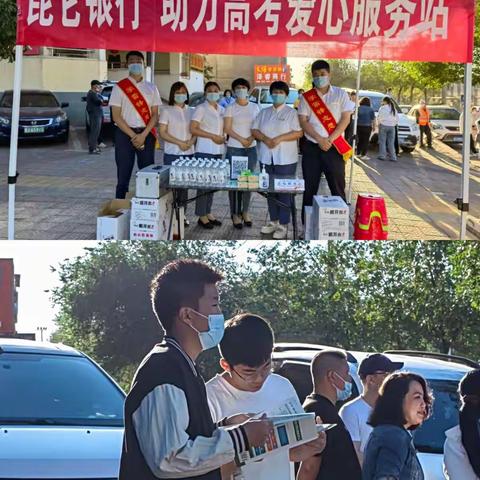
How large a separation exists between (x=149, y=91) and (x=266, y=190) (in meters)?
1.66

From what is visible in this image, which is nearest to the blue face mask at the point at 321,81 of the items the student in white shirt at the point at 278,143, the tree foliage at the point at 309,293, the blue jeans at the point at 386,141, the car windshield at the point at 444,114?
the student in white shirt at the point at 278,143

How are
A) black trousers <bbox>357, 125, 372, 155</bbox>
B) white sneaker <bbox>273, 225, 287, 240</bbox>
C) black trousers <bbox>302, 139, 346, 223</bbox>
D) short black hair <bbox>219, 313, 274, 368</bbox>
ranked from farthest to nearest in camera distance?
black trousers <bbox>357, 125, 372, 155</bbox>, black trousers <bbox>302, 139, 346, 223</bbox>, white sneaker <bbox>273, 225, 287, 240</bbox>, short black hair <bbox>219, 313, 274, 368</bbox>

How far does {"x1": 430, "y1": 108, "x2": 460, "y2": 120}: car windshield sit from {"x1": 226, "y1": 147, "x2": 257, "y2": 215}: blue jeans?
1589 cm

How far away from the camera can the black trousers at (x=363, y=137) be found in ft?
51.1

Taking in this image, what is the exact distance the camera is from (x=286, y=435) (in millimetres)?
3375

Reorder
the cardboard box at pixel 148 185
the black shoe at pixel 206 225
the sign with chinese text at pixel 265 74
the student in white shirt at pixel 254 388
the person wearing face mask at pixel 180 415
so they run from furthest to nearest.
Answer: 1. the sign with chinese text at pixel 265 74
2. the black shoe at pixel 206 225
3. the cardboard box at pixel 148 185
4. the student in white shirt at pixel 254 388
5. the person wearing face mask at pixel 180 415

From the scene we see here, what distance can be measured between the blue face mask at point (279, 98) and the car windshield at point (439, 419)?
12.5 feet

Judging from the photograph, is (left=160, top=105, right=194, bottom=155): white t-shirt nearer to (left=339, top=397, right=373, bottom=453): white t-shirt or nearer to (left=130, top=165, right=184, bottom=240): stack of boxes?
(left=130, top=165, right=184, bottom=240): stack of boxes

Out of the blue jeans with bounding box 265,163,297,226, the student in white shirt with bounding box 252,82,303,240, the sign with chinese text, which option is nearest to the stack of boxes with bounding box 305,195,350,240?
the blue jeans with bounding box 265,163,297,226

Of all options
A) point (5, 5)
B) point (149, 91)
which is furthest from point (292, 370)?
point (5, 5)

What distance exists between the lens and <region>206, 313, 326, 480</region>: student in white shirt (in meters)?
3.49

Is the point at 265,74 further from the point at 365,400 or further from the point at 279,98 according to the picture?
the point at 365,400

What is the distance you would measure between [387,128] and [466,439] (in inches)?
502

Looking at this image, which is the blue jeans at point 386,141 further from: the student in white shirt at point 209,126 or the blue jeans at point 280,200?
the blue jeans at point 280,200
